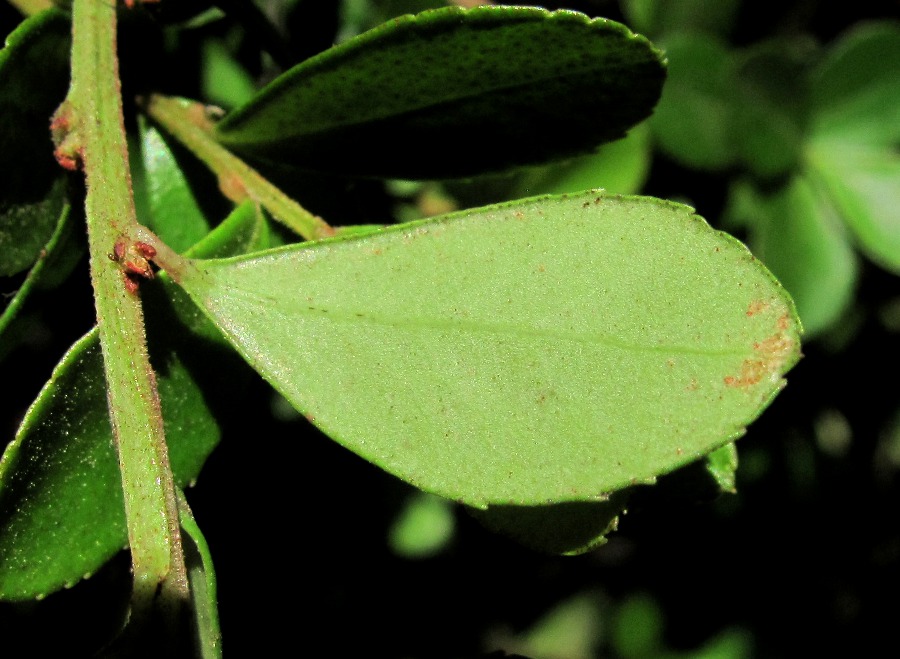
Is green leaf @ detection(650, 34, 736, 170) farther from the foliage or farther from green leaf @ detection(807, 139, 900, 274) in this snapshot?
the foliage

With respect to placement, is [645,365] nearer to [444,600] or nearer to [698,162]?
[698,162]

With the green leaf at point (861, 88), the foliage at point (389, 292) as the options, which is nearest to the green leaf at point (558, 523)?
the foliage at point (389, 292)

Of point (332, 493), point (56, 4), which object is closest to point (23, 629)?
point (332, 493)

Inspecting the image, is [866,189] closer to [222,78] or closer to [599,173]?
[599,173]

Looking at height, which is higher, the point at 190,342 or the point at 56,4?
the point at 56,4

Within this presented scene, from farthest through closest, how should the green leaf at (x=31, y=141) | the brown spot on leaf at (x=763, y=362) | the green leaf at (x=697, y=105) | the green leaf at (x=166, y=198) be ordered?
the green leaf at (x=697, y=105), the green leaf at (x=166, y=198), the green leaf at (x=31, y=141), the brown spot on leaf at (x=763, y=362)

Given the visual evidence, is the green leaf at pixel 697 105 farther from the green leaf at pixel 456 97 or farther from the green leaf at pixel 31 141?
the green leaf at pixel 31 141
